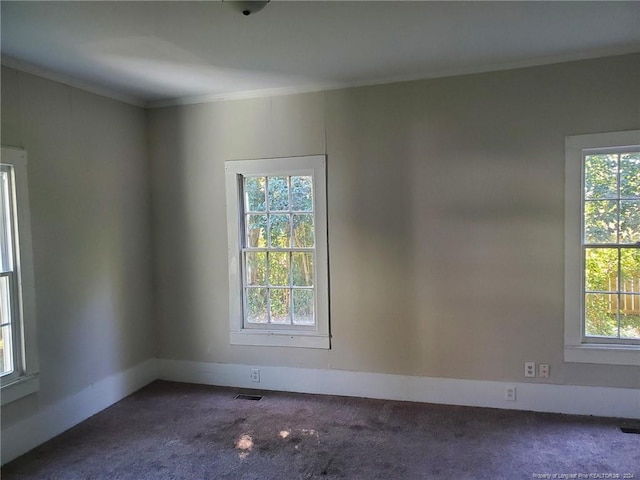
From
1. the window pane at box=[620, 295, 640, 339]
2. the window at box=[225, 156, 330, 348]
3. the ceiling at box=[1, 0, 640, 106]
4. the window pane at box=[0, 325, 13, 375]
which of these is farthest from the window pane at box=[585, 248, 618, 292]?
the window pane at box=[0, 325, 13, 375]

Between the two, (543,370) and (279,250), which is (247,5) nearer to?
(279,250)

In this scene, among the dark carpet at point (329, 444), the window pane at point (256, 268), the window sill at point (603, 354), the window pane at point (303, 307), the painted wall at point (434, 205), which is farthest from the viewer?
the window pane at point (256, 268)

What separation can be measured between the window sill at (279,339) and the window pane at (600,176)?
231 centimetres

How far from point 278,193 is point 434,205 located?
1.33 m

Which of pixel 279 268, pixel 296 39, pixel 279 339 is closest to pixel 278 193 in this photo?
pixel 279 268

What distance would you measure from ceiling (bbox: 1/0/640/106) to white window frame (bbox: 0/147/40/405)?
760 mm

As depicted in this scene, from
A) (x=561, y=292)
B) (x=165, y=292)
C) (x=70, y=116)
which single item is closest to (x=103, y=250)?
(x=165, y=292)

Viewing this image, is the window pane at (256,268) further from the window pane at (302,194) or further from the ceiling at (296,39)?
the ceiling at (296,39)

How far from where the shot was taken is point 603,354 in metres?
3.19

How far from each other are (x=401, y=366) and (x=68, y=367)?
8.34 feet

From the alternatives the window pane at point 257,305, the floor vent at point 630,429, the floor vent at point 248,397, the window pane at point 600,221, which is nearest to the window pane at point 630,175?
the window pane at point 600,221

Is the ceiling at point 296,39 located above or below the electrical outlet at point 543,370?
above

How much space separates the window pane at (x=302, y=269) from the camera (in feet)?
12.6

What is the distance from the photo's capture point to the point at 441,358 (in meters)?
3.53
